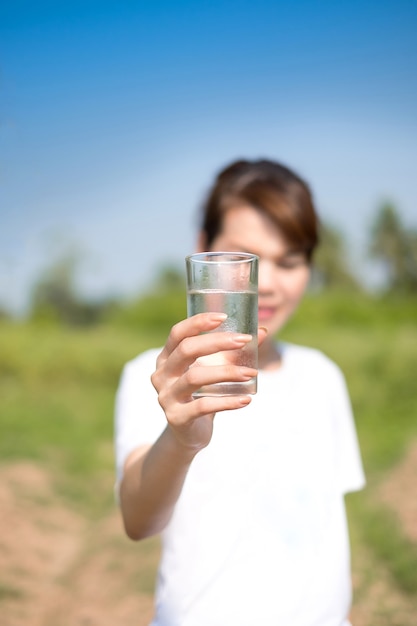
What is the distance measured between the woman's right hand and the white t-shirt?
25.0 inches

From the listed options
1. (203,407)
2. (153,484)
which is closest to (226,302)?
(203,407)

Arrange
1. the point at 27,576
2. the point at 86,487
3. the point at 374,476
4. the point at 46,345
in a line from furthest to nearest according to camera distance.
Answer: the point at 46,345, the point at 86,487, the point at 374,476, the point at 27,576

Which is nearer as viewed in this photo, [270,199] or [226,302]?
[226,302]

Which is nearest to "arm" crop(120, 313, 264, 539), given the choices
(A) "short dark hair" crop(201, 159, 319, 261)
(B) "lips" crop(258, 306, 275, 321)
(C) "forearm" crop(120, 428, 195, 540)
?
(C) "forearm" crop(120, 428, 195, 540)

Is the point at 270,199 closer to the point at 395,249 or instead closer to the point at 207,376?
the point at 207,376

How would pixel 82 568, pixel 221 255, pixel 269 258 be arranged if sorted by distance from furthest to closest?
pixel 82 568
pixel 269 258
pixel 221 255

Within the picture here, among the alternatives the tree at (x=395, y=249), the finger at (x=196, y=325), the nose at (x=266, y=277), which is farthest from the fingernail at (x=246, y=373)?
the tree at (x=395, y=249)

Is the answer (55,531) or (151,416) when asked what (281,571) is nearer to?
(151,416)

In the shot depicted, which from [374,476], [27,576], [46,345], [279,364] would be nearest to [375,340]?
[374,476]

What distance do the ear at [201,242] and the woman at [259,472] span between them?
10cm

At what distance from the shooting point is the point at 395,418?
11.8m

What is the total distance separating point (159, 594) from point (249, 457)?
505mm

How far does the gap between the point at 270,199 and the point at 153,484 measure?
1.17 m

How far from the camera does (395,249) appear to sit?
15734mm
